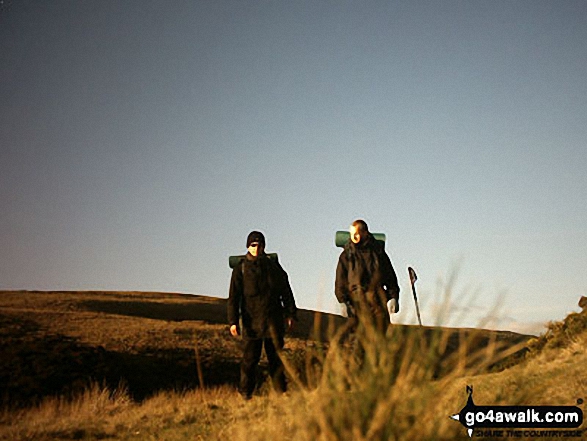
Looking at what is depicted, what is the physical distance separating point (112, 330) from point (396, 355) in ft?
70.5

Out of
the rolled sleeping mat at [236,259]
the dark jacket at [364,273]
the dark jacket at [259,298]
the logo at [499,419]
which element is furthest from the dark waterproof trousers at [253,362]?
the logo at [499,419]

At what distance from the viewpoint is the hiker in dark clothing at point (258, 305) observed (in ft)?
30.7

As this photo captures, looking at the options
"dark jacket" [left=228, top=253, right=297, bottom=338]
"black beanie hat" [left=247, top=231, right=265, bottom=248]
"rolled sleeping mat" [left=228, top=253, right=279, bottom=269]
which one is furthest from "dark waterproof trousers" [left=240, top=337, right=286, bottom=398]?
"black beanie hat" [left=247, top=231, right=265, bottom=248]

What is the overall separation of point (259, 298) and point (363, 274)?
5.05 ft

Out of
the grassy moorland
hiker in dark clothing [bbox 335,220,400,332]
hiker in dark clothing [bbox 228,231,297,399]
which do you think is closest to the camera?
the grassy moorland

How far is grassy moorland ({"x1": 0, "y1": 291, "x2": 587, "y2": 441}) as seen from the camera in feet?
14.4

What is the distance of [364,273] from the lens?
8.83m

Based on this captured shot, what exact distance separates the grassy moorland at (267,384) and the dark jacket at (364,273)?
86 cm

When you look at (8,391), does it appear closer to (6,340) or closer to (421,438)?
(6,340)

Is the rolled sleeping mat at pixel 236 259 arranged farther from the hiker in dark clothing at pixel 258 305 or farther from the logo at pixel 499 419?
the logo at pixel 499 419

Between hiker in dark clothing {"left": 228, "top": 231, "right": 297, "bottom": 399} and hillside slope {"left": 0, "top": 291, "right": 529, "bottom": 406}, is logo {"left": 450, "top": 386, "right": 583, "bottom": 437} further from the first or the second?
hillside slope {"left": 0, "top": 291, "right": 529, "bottom": 406}

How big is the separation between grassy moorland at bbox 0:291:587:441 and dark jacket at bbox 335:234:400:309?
86 cm

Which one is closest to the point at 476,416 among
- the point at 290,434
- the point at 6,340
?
the point at 290,434

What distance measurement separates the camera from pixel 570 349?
400 inches
